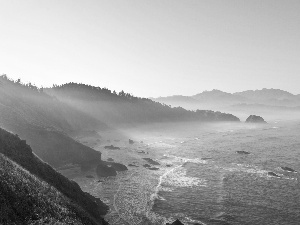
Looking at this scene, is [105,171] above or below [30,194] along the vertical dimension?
below

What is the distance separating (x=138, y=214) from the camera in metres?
36.1

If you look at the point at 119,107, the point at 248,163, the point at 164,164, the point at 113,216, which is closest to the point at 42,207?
the point at 113,216

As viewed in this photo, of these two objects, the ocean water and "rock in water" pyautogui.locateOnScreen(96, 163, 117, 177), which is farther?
"rock in water" pyautogui.locateOnScreen(96, 163, 117, 177)

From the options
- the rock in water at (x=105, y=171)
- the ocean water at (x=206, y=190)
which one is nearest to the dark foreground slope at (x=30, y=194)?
the ocean water at (x=206, y=190)

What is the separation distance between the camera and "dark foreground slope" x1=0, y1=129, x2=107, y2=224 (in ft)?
60.7

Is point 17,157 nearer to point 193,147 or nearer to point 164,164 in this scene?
point 164,164

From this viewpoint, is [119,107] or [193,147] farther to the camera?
[119,107]

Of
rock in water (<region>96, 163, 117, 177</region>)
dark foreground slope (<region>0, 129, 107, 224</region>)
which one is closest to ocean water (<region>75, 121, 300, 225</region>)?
rock in water (<region>96, 163, 117, 177</region>)

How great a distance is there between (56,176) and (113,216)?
995cm

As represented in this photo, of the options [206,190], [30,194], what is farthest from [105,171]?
[30,194]

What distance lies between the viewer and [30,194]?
845 inches

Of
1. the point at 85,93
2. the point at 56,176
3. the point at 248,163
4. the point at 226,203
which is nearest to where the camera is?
the point at 56,176

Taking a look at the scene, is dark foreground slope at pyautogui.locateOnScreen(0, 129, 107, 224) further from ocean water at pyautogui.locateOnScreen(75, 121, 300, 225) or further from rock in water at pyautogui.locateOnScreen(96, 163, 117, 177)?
rock in water at pyautogui.locateOnScreen(96, 163, 117, 177)

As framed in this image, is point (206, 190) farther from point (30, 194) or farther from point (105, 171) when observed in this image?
point (30, 194)
